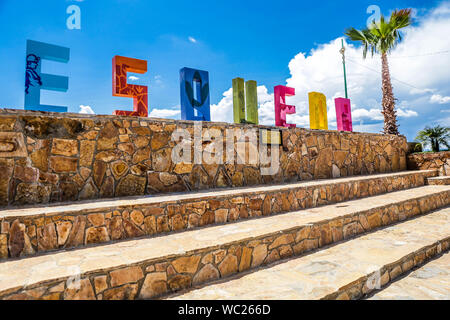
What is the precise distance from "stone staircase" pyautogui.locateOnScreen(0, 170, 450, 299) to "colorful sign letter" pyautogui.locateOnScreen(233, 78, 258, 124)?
2.78 metres

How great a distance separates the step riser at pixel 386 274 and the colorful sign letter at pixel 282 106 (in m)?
4.27

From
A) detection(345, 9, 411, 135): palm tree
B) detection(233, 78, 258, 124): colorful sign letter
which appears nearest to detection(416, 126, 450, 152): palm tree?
detection(345, 9, 411, 135): palm tree

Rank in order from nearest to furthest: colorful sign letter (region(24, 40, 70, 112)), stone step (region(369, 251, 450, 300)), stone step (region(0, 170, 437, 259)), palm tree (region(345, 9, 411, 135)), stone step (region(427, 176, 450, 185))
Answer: stone step (region(369, 251, 450, 300))
stone step (region(0, 170, 437, 259))
colorful sign letter (region(24, 40, 70, 112))
stone step (region(427, 176, 450, 185))
palm tree (region(345, 9, 411, 135))

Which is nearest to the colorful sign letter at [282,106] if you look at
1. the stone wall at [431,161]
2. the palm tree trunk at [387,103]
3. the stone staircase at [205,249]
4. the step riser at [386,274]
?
the stone staircase at [205,249]

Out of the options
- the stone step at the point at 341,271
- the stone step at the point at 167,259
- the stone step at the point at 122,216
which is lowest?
the stone step at the point at 341,271

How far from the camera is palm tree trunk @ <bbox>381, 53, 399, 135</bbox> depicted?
41.1ft

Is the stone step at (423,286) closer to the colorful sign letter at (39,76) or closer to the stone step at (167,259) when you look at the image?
the stone step at (167,259)

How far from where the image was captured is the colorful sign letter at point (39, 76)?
4609mm

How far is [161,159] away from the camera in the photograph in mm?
4887

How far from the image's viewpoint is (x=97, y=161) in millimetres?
4297

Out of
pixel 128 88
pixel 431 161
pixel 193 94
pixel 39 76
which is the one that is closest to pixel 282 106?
pixel 193 94

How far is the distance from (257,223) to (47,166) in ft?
10.2

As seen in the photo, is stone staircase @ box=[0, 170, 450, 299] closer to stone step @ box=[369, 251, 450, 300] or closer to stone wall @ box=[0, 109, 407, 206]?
stone step @ box=[369, 251, 450, 300]
